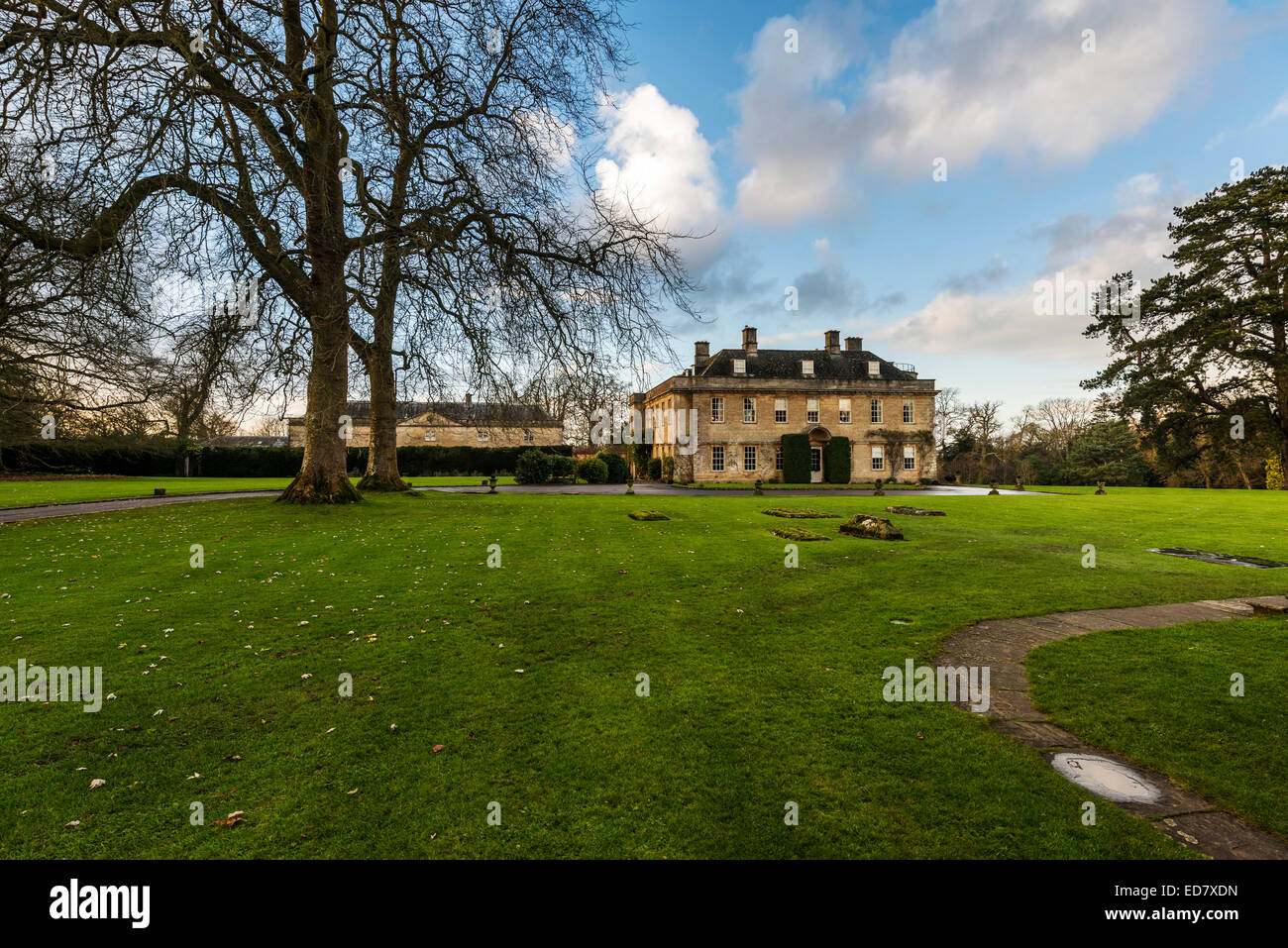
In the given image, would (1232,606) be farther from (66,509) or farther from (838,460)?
(838,460)

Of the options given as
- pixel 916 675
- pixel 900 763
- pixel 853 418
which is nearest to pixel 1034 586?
pixel 916 675

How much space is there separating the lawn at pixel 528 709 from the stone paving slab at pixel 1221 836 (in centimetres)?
15

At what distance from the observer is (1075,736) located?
13.5ft

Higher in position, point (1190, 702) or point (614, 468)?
point (614, 468)

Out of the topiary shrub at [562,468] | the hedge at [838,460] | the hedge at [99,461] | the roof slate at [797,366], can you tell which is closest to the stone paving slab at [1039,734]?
the topiary shrub at [562,468]

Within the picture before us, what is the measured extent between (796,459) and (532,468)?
67.4 feet

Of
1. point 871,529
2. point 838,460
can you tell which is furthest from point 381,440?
point 838,460

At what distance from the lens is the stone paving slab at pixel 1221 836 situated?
2814 mm

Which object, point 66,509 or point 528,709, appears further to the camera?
point 66,509

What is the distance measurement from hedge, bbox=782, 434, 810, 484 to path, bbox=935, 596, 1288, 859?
118ft

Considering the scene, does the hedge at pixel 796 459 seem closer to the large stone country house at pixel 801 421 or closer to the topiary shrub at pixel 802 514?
the large stone country house at pixel 801 421

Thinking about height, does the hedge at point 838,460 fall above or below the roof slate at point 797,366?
below

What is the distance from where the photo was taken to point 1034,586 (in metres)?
8.91
